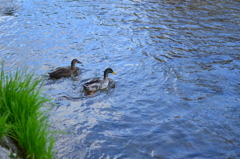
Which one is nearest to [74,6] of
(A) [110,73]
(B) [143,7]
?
(B) [143,7]

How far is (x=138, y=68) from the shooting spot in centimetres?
1130

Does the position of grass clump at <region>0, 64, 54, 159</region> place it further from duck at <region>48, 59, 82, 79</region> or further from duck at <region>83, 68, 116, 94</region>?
duck at <region>48, 59, 82, 79</region>

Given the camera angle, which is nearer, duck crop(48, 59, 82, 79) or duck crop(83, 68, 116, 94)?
duck crop(83, 68, 116, 94)

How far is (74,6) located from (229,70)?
11.0 meters

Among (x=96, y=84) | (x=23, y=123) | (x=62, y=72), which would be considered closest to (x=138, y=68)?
(x=96, y=84)

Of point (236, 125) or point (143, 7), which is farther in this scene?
point (143, 7)

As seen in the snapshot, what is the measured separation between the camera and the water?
7.10m

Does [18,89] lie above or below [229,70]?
above

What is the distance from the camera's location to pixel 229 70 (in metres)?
11.1

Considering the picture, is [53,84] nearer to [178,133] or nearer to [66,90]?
[66,90]

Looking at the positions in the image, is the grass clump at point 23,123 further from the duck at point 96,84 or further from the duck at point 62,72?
the duck at point 62,72

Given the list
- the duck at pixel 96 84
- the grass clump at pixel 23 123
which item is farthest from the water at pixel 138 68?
the grass clump at pixel 23 123

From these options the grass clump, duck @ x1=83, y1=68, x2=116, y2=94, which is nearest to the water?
duck @ x1=83, y1=68, x2=116, y2=94

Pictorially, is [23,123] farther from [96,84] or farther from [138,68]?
[138,68]
